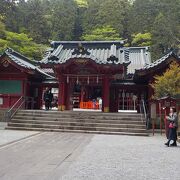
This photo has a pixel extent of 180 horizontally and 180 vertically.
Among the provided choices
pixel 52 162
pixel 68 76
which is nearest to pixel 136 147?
pixel 52 162

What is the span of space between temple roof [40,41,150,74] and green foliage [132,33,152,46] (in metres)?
18.2

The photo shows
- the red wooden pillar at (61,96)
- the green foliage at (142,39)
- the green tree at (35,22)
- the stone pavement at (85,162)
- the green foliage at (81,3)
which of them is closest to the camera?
the stone pavement at (85,162)

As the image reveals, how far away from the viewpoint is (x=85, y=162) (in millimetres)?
8539

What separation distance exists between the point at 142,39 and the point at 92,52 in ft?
84.9

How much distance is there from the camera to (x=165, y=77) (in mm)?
18359

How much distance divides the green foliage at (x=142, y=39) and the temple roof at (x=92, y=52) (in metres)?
18.2

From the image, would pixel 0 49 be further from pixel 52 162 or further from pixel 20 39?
pixel 52 162

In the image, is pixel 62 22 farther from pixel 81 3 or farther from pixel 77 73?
pixel 77 73

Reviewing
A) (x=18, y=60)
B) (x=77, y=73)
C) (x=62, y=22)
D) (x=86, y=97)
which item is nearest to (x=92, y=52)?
(x=77, y=73)

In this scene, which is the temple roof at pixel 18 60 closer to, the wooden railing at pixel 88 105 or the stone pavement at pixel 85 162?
the wooden railing at pixel 88 105

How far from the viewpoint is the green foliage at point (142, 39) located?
4775 cm

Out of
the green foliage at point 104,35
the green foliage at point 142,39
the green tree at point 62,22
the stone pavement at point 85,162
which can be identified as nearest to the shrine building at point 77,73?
the stone pavement at point 85,162

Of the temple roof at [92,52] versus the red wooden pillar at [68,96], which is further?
the red wooden pillar at [68,96]

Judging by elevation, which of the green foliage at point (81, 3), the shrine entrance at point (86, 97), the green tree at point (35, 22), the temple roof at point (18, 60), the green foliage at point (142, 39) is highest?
the green foliage at point (81, 3)
